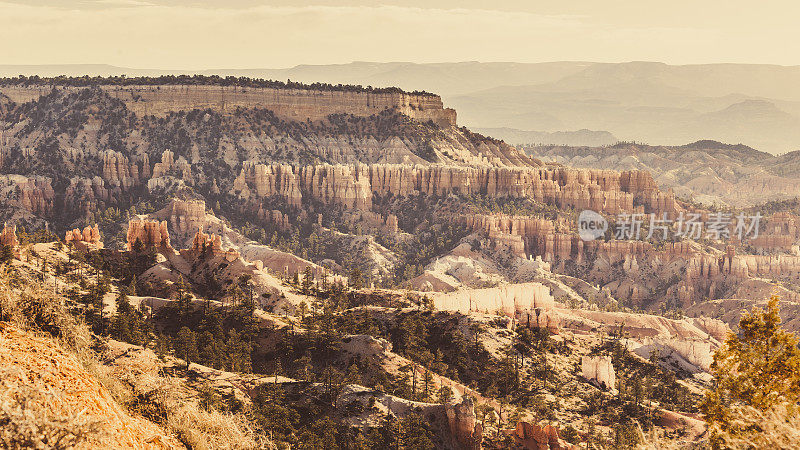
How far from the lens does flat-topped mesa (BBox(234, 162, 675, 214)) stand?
7042 inches

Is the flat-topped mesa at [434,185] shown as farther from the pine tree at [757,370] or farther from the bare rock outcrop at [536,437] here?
the pine tree at [757,370]

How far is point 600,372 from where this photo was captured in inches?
3219

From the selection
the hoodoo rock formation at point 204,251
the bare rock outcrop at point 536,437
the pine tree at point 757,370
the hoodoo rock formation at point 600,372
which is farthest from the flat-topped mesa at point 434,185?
the pine tree at point 757,370

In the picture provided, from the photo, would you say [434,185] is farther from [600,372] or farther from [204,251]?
[600,372]

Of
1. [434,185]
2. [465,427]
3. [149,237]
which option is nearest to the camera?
[465,427]

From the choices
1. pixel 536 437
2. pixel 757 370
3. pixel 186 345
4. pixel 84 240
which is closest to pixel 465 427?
pixel 536 437

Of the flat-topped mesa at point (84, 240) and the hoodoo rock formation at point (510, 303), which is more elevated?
the flat-topped mesa at point (84, 240)

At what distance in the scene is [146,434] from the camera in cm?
2134

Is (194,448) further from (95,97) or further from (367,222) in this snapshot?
(95,97)

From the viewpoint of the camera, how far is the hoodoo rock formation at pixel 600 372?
81.2 m

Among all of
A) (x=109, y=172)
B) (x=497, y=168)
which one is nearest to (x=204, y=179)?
(x=109, y=172)

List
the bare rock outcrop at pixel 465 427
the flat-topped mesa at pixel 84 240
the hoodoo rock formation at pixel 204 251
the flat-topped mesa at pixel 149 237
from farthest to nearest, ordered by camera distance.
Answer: the hoodoo rock formation at pixel 204 251 < the flat-topped mesa at pixel 149 237 < the flat-topped mesa at pixel 84 240 < the bare rock outcrop at pixel 465 427

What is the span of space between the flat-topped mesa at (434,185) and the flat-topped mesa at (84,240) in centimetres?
7444

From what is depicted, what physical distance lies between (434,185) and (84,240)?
97540 mm
